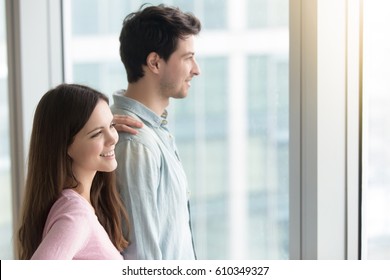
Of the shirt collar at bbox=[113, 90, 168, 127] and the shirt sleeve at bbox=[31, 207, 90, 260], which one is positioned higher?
the shirt collar at bbox=[113, 90, 168, 127]

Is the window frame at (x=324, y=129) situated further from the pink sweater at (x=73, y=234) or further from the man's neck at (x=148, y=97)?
the pink sweater at (x=73, y=234)

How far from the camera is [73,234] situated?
3.95 ft

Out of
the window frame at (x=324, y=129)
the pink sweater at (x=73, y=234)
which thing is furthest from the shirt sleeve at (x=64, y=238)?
the window frame at (x=324, y=129)

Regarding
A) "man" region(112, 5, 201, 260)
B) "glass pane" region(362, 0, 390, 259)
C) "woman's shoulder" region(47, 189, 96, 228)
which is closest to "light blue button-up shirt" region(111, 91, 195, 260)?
"man" region(112, 5, 201, 260)

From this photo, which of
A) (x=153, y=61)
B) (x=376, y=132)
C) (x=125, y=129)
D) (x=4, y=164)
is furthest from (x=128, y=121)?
(x=4, y=164)

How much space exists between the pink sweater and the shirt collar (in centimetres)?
23

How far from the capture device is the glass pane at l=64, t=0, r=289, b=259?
1.55 metres

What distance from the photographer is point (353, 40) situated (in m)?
1.37

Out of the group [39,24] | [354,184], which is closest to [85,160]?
[354,184]

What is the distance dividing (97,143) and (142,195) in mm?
146

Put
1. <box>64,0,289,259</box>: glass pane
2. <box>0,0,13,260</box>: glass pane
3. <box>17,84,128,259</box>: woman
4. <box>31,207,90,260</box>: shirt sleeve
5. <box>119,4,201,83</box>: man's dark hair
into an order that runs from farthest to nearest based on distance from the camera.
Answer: <box>0,0,13,260</box>: glass pane → <box>64,0,289,259</box>: glass pane → <box>119,4,201,83</box>: man's dark hair → <box>17,84,128,259</box>: woman → <box>31,207,90,260</box>: shirt sleeve

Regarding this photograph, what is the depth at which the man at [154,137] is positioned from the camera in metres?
1.37

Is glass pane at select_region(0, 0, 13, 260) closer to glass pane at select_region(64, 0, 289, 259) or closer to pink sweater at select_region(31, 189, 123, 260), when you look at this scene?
glass pane at select_region(64, 0, 289, 259)

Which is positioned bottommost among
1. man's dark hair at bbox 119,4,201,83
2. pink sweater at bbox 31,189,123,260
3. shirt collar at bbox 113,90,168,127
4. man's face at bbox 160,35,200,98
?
pink sweater at bbox 31,189,123,260
